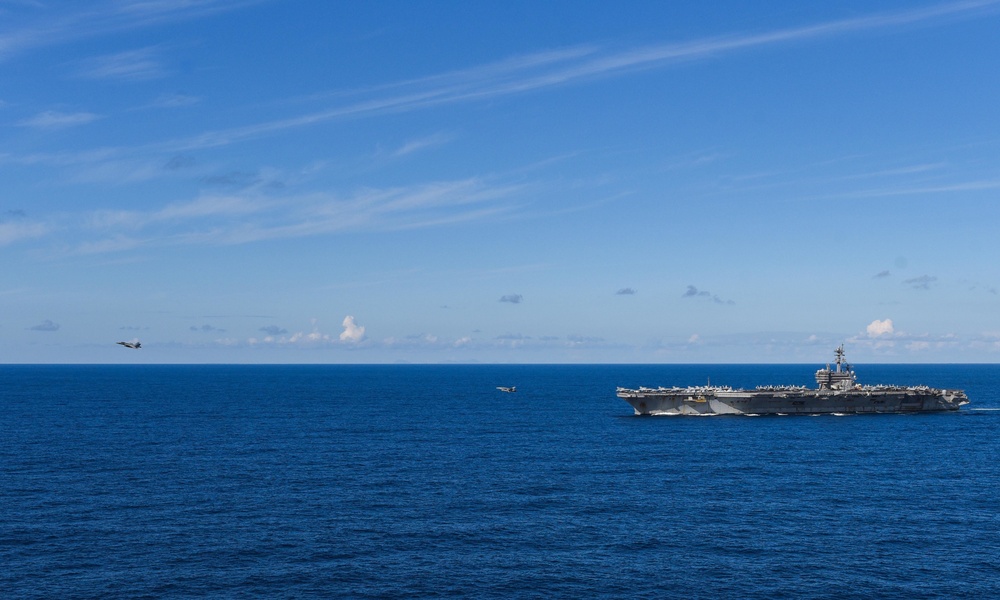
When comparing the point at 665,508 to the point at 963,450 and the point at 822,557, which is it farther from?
the point at 963,450

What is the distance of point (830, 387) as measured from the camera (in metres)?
189

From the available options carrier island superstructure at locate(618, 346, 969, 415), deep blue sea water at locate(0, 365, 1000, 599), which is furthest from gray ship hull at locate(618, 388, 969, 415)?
deep blue sea water at locate(0, 365, 1000, 599)

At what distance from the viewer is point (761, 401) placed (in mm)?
173625

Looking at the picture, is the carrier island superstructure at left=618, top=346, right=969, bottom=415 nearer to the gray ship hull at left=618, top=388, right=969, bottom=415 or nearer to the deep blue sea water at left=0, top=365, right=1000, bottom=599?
the gray ship hull at left=618, top=388, right=969, bottom=415

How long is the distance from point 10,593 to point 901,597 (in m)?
62.6

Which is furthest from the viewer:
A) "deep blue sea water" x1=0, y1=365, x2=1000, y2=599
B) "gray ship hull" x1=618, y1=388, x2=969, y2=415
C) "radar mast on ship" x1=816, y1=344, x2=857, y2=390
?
"radar mast on ship" x1=816, y1=344, x2=857, y2=390

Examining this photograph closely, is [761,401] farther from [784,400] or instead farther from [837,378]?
[837,378]

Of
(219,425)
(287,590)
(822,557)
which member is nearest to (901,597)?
(822,557)

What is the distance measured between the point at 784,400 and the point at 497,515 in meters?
116

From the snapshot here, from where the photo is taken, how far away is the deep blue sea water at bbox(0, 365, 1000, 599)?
58594 millimetres

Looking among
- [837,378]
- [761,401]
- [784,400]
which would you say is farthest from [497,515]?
[837,378]

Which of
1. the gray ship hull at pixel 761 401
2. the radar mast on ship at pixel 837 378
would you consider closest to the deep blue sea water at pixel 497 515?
the gray ship hull at pixel 761 401

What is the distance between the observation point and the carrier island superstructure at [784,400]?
568ft

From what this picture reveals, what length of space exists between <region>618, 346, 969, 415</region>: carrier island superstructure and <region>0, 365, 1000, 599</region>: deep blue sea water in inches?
1288
